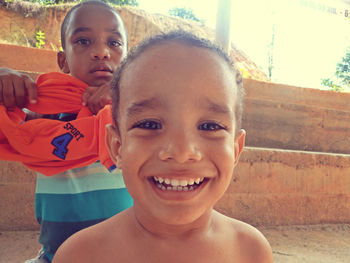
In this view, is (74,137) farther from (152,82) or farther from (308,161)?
(308,161)

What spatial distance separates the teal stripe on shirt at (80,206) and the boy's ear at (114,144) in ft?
0.93

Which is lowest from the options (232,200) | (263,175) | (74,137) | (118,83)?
(232,200)

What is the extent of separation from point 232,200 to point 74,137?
159cm

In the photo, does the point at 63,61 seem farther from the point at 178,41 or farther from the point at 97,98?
the point at 178,41

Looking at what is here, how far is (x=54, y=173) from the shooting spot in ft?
2.97

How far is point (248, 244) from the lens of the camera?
73 cm

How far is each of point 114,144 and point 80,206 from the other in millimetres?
355

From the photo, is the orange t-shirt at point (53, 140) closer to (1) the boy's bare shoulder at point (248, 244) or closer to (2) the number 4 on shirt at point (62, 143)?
(2) the number 4 on shirt at point (62, 143)

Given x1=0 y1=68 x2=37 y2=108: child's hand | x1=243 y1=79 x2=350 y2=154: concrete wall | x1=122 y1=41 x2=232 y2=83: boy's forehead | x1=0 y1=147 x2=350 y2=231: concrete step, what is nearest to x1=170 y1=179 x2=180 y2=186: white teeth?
x1=122 y1=41 x2=232 y2=83: boy's forehead

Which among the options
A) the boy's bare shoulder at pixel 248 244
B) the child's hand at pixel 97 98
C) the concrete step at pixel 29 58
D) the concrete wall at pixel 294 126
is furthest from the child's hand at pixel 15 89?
the concrete step at pixel 29 58

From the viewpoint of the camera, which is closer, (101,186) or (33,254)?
(101,186)

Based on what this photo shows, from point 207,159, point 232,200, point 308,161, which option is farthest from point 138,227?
point 308,161

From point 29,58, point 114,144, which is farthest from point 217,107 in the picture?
point 29,58

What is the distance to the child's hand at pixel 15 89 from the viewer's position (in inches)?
34.3
